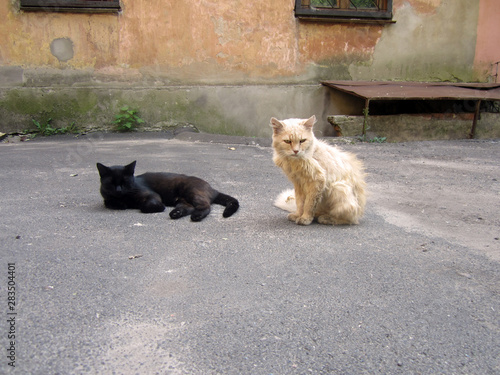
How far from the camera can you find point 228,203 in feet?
13.8

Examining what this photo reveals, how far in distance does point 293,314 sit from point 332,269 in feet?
2.18

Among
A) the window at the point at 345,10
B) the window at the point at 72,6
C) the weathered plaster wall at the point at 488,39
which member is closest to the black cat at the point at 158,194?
the window at the point at 72,6

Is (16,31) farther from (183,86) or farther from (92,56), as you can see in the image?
(183,86)

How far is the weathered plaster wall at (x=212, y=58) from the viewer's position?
832cm

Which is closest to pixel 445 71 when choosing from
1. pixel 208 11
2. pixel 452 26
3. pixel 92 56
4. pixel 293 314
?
pixel 452 26

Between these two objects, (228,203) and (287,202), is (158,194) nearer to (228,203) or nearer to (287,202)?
(228,203)

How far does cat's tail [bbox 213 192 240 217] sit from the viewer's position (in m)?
4.00

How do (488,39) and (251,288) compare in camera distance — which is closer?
(251,288)

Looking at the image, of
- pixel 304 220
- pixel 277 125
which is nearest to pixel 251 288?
pixel 304 220

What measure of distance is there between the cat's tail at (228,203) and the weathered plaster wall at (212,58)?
4.94 metres

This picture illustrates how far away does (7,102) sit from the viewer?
8.33m

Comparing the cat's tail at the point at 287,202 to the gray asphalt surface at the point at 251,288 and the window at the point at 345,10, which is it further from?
the window at the point at 345,10

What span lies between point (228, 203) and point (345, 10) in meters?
6.60

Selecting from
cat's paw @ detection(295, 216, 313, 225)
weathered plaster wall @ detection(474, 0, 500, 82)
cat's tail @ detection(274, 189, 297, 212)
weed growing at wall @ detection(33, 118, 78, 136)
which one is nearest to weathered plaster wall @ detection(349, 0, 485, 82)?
weathered plaster wall @ detection(474, 0, 500, 82)
